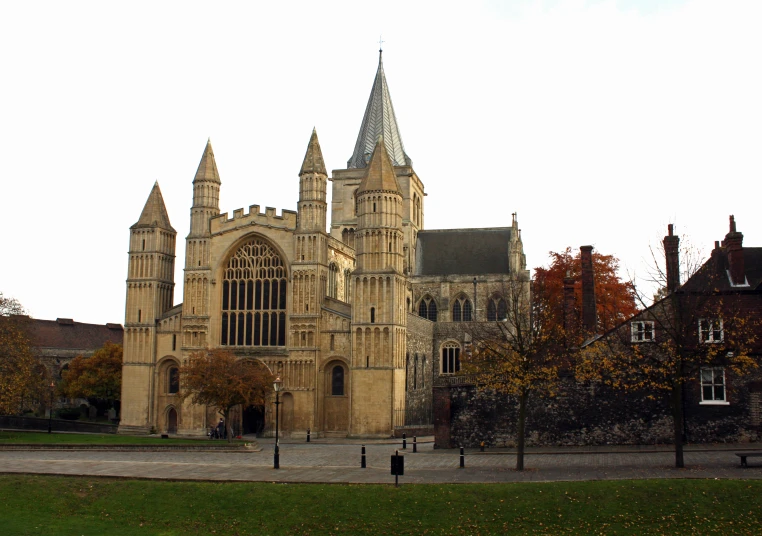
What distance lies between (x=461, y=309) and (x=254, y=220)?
21.4m

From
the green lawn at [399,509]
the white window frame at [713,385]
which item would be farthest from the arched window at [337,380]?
the green lawn at [399,509]

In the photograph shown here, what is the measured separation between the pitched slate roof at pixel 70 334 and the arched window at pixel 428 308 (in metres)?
33.6

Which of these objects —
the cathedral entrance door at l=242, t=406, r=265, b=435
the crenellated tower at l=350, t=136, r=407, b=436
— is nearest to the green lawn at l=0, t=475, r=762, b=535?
the crenellated tower at l=350, t=136, r=407, b=436

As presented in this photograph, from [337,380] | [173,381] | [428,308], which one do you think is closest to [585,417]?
[337,380]

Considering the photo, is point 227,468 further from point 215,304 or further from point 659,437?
point 215,304

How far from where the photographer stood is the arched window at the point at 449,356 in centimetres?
6366

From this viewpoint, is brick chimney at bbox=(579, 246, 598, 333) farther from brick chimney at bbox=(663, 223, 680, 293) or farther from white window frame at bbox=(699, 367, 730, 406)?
brick chimney at bbox=(663, 223, 680, 293)

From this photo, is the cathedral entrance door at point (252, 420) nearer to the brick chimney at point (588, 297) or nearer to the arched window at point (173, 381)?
the arched window at point (173, 381)

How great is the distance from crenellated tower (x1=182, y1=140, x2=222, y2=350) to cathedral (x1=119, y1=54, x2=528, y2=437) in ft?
0.24

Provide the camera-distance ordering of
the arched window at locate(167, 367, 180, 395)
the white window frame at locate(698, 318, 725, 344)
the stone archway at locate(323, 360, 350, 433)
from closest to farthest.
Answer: the white window frame at locate(698, 318, 725, 344) < the stone archway at locate(323, 360, 350, 433) < the arched window at locate(167, 367, 180, 395)

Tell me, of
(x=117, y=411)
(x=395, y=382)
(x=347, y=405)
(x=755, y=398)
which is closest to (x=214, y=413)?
(x=347, y=405)

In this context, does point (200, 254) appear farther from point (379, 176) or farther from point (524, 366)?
point (524, 366)

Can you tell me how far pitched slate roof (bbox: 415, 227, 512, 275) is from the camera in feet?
224

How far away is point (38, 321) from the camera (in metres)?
78.4
